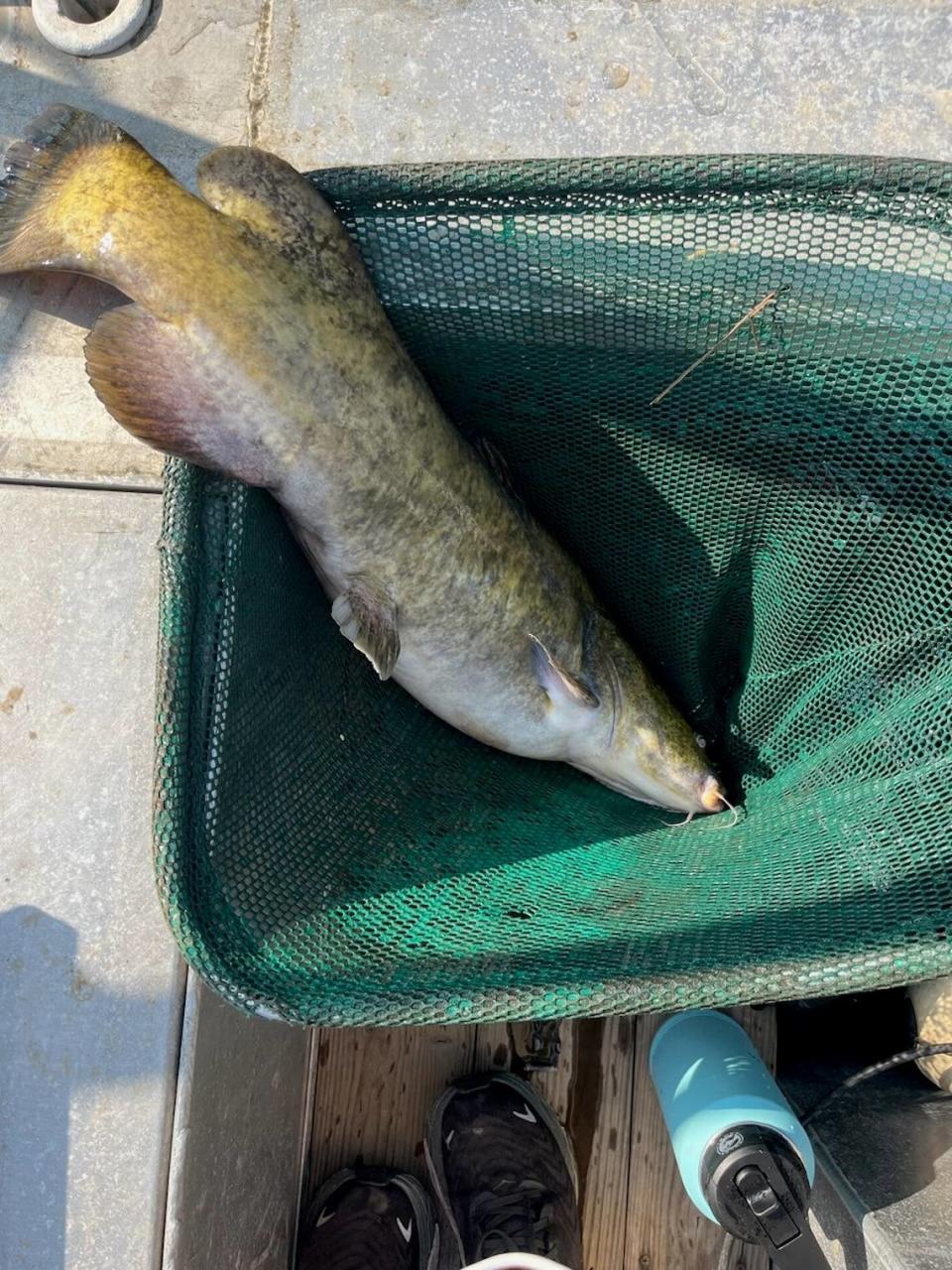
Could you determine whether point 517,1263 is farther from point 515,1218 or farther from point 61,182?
point 61,182

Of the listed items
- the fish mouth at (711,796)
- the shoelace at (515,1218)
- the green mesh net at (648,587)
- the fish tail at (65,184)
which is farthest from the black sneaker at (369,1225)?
the fish tail at (65,184)

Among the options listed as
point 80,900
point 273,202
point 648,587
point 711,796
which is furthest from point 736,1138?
point 273,202

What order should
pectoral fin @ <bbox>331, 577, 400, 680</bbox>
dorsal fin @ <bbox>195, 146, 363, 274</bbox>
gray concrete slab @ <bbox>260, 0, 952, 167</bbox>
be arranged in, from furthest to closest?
gray concrete slab @ <bbox>260, 0, 952, 167</bbox>
pectoral fin @ <bbox>331, 577, 400, 680</bbox>
dorsal fin @ <bbox>195, 146, 363, 274</bbox>

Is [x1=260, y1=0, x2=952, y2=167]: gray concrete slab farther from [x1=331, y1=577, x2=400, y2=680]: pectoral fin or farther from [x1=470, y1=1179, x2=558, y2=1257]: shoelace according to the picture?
[x1=470, y1=1179, x2=558, y2=1257]: shoelace

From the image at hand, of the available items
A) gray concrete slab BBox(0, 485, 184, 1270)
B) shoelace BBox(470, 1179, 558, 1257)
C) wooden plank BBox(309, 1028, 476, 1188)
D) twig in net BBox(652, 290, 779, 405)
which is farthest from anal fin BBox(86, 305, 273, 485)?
shoelace BBox(470, 1179, 558, 1257)

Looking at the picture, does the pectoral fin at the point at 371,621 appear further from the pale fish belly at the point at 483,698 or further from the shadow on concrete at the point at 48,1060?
the shadow on concrete at the point at 48,1060
